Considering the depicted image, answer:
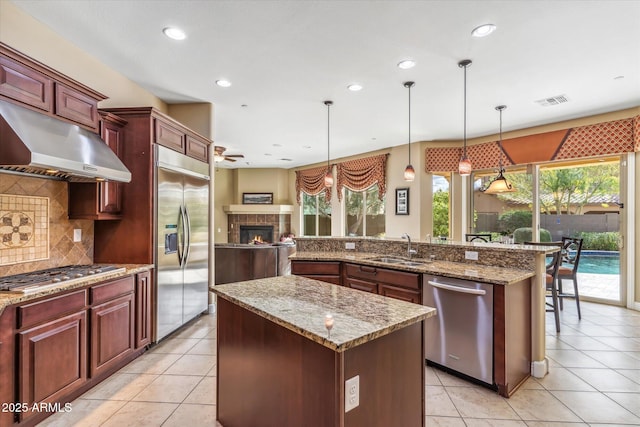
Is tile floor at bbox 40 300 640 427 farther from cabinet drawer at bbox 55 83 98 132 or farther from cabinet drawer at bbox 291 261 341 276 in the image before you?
cabinet drawer at bbox 55 83 98 132

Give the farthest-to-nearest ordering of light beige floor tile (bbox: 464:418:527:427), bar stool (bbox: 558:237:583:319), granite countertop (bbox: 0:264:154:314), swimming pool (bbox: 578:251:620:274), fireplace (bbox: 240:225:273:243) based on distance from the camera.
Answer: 1. fireplace (bbox: 240:225:273:243)
2. swimming pool (bbox: 578:251:620:274)
3. bar stool (bbox: 558:237:583:319)
4. light beige floor tile (bbox: 464:418:527:427)
5. granite countertop (bbox: 0:264:154:314)

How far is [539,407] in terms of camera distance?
7.36 feet

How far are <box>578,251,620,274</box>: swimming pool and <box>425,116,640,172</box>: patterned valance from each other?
1.53 metres

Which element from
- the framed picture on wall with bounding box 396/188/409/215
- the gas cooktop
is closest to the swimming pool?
the framed picture on wall with bounding box 396/188/409/215

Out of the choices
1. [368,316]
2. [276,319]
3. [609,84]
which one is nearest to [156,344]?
[276,319]

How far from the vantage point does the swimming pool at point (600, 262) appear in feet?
15.6

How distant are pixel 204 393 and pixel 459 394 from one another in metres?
1.92

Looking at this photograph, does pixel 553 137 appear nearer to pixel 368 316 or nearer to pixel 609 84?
pixel 609 84

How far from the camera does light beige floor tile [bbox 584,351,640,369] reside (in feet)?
9.42

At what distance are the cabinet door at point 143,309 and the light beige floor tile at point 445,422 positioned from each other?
2.53 metres

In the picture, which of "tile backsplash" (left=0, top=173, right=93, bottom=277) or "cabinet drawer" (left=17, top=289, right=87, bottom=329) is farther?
"tile backsplash" (left=0, top=173, right=93, bottom=277)

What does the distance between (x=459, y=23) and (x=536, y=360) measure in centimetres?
277

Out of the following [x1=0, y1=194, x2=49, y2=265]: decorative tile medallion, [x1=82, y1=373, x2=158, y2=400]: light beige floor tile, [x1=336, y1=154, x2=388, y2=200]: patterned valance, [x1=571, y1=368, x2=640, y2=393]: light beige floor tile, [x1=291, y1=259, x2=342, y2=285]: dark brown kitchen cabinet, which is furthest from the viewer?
[x1=336, y1=154, x2=388, y2=200]: patterned valance

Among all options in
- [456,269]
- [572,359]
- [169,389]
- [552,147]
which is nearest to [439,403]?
[456,269]
